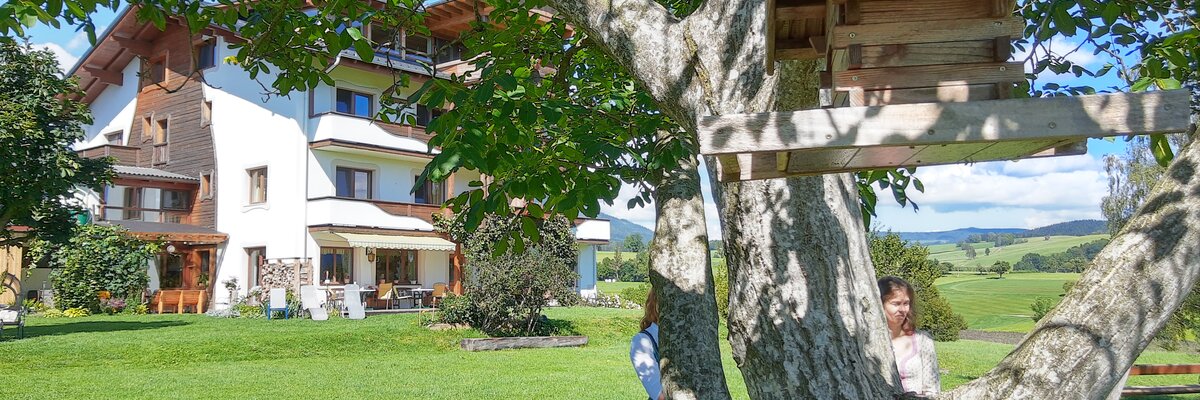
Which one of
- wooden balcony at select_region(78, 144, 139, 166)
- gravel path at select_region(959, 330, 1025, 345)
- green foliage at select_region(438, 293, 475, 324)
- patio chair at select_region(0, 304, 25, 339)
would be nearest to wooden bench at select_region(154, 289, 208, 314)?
wooden balcony at select_region(78, 144, 139, 166)

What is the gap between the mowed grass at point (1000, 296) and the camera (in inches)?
1241

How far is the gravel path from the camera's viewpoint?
25.4 m

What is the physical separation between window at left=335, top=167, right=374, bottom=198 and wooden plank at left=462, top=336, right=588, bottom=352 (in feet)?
43.3

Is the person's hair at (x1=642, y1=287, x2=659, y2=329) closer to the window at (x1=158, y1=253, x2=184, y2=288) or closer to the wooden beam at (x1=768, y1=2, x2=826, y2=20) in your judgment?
the wooden beam at (x1=768, y1=2, x2=826, y2=20)

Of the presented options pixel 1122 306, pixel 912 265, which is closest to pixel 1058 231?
pixel 912 265

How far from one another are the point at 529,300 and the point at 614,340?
250cm

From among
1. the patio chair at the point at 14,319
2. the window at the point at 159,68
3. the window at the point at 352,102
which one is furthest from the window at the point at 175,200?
the patio chair at the point at 14,319

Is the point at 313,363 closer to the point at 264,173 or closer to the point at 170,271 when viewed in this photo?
the point at 264,173

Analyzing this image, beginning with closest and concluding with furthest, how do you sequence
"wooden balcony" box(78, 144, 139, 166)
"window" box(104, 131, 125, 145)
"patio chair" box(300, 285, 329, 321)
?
"patio chair" box(300, 285, 329, 321), "wooden balcony" box(78, 144, 139, 166), "window" box(104, 131, 125, 145)

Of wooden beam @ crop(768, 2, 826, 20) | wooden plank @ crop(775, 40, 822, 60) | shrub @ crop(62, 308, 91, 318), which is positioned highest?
wooden beam @ crop(768, 2, 826, 20)

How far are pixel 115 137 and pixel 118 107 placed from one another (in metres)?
1.13

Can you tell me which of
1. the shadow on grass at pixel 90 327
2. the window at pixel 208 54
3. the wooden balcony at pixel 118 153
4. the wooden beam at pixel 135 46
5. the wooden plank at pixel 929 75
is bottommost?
the shadow on grass at pixel 90 327

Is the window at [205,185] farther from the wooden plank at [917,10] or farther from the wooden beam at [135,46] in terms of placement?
the wooden plank at [917,10]

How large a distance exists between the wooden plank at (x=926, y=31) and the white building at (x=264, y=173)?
2487 centimetres
